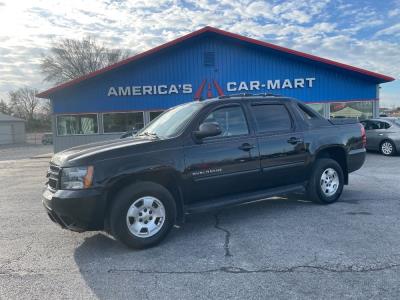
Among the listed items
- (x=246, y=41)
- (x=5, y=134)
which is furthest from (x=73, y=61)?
(x=246, y=41)

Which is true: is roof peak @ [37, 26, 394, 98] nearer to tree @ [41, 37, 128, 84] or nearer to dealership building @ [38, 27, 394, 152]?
dealership building @ [38, 27, 394, 152]

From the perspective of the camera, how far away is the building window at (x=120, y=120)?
17.4 meters

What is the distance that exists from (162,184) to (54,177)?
136 cm

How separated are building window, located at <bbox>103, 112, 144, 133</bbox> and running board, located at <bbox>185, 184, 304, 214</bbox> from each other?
1269 cm

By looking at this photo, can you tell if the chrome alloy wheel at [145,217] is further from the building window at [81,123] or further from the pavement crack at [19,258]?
the building window at [81,123]

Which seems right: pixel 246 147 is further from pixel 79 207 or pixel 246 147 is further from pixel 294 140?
pixel 79 207

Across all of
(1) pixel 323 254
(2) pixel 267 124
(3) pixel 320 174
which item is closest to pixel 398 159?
(3) pixel 320 174

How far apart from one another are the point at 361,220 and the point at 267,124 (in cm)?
198

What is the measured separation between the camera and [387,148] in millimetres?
13195

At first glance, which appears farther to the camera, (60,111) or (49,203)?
(60,111)

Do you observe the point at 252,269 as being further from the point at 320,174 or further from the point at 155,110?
the point at 155,110

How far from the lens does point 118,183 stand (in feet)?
14.0

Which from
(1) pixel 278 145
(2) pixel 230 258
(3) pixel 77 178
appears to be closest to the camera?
(2) pixel 230 258

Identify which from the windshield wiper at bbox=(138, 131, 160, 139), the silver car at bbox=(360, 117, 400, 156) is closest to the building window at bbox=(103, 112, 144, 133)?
the silver car at bbox=(360, 117, 400, 156)
